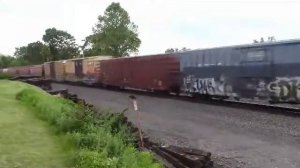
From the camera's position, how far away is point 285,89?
22500mm

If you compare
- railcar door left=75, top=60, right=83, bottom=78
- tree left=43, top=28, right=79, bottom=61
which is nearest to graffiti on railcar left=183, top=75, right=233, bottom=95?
railcar door left=75, top=60, right=83, bottom=78

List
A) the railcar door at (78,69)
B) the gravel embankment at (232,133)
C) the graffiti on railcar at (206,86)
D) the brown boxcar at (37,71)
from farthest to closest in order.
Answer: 1. the brown boxcar at (37,71)
2. the railcar door at (78,69)
3. the graffiti on railcar at (206,86)
4. the gravel embankment at (232,133)

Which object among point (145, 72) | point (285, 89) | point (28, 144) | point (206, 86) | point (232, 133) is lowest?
point (232, 133)

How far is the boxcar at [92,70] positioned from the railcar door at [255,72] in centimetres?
2890

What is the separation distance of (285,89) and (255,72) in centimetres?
236

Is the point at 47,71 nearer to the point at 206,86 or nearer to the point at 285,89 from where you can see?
the point at 206,86

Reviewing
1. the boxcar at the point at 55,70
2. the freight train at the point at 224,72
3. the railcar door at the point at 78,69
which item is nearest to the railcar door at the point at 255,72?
the freight train at the point at 224,72

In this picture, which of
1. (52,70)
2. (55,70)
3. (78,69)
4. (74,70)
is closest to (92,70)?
(78,69)

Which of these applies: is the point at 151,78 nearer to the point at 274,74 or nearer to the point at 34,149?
the point at 274,74

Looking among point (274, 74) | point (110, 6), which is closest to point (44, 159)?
point (274, 74)

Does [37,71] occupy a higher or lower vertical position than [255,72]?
lower

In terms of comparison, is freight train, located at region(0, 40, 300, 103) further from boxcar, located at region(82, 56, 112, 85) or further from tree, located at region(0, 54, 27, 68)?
tree, located at region(0, 54, 27, 68)

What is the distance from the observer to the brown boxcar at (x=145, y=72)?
34.8 metres

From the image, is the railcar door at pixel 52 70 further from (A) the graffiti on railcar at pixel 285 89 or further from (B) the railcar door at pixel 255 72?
(A) the graffiti on railcar at pixel 285 89
